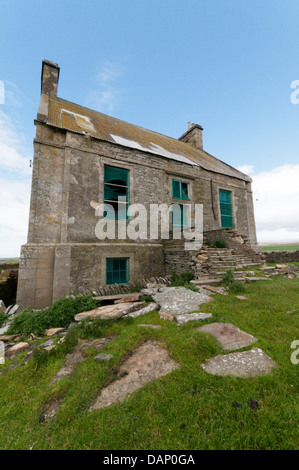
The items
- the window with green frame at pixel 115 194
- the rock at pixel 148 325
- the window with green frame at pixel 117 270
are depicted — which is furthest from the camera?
the window with green frame at pixel 115 194

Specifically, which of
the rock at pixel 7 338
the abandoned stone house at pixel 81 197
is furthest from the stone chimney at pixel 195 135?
the rock at pixel 7 338

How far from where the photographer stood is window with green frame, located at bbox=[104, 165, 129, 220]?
8.54 m

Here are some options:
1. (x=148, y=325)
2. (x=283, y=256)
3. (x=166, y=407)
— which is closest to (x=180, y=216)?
(x=148, y=325)

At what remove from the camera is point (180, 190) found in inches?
426

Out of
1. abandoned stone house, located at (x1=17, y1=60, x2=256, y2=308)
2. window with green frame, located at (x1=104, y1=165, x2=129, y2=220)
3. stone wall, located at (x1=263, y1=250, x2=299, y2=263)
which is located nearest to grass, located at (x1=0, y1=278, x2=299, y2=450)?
abandoned stone house, located at (x1=17, y1=60, x2=256, y2=308)

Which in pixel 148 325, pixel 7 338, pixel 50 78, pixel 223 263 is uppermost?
pixel 50 78

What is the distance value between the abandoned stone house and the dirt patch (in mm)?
4907

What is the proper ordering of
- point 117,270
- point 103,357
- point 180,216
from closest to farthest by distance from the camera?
point 103,357
point 117,270
point 180,216

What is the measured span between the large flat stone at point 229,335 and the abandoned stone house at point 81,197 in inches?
182

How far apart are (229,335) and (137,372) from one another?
174 cm

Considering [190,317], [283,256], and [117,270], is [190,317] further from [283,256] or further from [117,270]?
[283,256]

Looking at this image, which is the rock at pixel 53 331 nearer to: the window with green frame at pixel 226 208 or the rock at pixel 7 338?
the rock at pixel 7 338

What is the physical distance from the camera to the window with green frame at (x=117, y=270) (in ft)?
26.5
